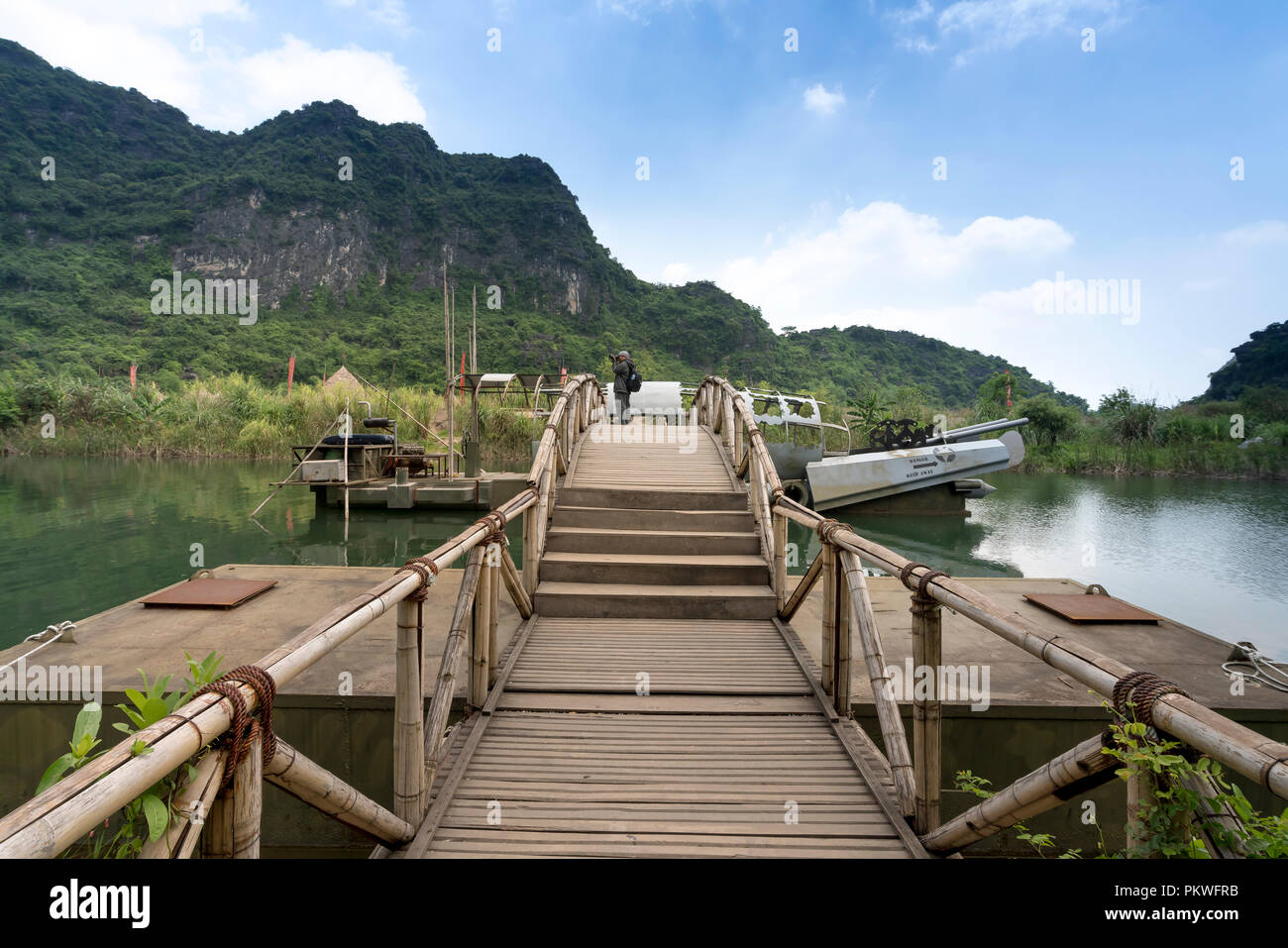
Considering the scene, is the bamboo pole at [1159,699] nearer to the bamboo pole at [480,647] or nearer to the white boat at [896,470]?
the bamboo pole at [480,647]

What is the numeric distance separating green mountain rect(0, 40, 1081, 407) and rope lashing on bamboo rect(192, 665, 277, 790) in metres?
44.3

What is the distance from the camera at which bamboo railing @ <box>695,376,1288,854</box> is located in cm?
134

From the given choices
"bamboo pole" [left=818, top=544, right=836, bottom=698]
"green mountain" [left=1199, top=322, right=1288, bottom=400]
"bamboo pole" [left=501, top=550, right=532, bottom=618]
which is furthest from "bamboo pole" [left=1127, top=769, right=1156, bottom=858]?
"green mountain" [left=1199, top=322, right=1288, bottom=400]

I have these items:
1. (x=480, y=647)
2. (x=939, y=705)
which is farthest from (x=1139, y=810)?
(x=480, y=647)

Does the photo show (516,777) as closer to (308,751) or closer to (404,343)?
(308,751)

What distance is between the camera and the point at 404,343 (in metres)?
52.0

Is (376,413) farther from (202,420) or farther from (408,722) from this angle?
(408,722)

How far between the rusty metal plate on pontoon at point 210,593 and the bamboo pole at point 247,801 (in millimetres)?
4509

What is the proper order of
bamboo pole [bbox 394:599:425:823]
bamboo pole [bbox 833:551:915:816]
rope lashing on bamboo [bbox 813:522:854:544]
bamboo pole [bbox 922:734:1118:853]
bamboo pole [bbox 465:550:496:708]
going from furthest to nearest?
rope lashing on bamboo [bbox 813:522:854:544], bamboo pole [bbox 465:550:496:708], bamboo pole [bbox 833:551:915:816], bamboo pole [bbox 394:599:425:823], bamboo pole [bbox 922:734:1118:853]

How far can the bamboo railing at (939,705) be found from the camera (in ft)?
4.39

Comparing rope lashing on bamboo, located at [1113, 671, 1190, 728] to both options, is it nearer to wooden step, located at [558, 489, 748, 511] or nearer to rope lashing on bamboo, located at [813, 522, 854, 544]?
rope lashing on bamboo, located at [813, 522, 854, 544]

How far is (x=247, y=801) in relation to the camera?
1.53 metres

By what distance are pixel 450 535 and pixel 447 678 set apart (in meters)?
10.9

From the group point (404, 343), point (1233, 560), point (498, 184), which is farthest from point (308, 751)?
point (498, 184)
